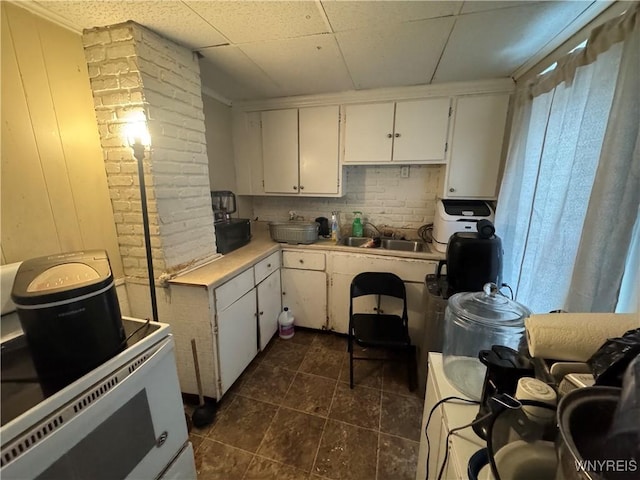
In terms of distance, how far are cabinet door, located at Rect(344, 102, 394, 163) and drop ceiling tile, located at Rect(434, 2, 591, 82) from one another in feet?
1.74

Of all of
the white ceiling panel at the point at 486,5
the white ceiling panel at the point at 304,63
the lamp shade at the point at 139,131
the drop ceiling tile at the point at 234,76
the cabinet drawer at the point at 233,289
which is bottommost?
the cabinet drawer at the point at 233,289

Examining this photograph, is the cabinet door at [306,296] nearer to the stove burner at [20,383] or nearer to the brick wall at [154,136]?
the brick wall at [154,136]

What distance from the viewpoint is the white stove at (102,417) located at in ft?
1.96

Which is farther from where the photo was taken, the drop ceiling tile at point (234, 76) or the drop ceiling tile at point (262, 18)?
the drop ceiling tile at point (234, 76)

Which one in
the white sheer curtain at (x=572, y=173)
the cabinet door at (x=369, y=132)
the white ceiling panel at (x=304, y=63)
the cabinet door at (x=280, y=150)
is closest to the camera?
the white sheer curtain at (x=572, y=173)

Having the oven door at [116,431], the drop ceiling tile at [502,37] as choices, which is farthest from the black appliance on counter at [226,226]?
the drop ceiling tile at [502,37]

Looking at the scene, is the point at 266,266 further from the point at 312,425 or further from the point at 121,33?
the point at 121,33

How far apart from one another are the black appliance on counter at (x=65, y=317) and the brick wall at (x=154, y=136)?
793mm

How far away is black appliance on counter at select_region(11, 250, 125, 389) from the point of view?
700mm

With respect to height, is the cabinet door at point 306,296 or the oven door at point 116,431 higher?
the oven door at point 116,431

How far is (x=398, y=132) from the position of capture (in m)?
2.32

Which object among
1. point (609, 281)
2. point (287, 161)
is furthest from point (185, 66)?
point (609, 281)

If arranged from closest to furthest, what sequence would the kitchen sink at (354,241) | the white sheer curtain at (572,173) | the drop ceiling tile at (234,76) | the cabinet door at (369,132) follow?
the white sheer curtain at (572,173) < the drop ceiling tile at (234,76) < the cabinet door at (369,132) < the kitchen sink at (354,241)

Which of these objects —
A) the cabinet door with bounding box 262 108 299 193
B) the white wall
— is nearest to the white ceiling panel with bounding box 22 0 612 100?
the white wall
